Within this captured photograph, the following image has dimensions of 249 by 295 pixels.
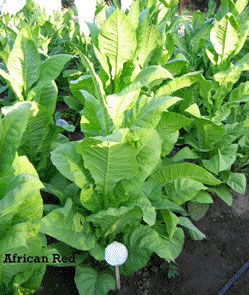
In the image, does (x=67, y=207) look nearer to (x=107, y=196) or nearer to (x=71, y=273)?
(x=107, y=196)

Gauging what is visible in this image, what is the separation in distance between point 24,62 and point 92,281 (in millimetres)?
1320

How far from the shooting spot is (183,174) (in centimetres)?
196

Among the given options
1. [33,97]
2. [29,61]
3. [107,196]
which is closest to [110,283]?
[107,196]

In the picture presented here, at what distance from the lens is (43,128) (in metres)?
1.92

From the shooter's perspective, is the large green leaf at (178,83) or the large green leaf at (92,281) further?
the large green leaf at (178,83)

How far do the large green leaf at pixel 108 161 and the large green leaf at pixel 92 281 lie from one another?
0.48 metres

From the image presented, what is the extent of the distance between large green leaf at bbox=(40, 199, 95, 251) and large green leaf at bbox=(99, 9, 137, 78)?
79cm

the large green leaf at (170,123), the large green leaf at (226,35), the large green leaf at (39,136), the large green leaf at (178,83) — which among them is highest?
the large green leaf at (226,35)

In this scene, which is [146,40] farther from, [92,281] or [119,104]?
[92,281]

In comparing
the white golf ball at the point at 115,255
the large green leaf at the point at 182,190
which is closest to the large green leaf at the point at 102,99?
the white golf ball at the point at 115,255

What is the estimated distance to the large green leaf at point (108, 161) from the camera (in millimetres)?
1448

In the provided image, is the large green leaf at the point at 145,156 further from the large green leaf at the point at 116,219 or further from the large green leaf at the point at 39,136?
the large green leaf at the point at 39,136

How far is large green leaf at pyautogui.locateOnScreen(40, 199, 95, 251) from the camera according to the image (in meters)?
1.52

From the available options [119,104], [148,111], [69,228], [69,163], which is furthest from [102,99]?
[69,228]
